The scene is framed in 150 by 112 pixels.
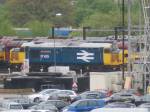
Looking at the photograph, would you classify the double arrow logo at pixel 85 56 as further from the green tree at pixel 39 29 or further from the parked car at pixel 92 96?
the green tree at pixel 39 29

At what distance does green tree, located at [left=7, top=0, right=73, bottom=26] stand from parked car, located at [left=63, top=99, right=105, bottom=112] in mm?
78719

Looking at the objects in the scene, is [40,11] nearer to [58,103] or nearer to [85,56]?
[85,56]

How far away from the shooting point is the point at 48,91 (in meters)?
52.8

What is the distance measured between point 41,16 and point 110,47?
5049 cm

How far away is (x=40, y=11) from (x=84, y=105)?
268 ft

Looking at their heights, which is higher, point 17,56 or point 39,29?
point 39,29

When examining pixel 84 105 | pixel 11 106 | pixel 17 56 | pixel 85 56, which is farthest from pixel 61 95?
pixel 17 56

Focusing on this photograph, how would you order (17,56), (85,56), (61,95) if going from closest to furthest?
(61,95)
(85,56)
(17,56)

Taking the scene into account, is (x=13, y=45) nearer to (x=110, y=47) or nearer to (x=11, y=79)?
(x=110, y=47)

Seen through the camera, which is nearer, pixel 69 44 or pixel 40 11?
pixel 69 44

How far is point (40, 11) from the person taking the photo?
12362cm

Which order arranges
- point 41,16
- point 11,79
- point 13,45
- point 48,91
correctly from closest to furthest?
1. point 48,91
2. point 11,79
3. point 13,45
4. point 41,16

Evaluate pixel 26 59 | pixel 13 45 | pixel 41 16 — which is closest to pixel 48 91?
pixel 26 59

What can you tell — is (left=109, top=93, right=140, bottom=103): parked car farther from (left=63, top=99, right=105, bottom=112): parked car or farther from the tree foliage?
the tree foliage
